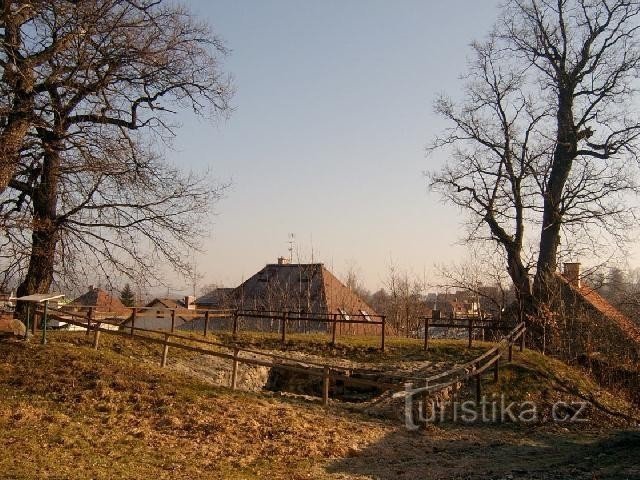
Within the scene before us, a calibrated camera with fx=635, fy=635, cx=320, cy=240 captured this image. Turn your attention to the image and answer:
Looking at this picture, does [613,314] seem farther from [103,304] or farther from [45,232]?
[103,304]

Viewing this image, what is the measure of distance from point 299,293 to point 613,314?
870 inches

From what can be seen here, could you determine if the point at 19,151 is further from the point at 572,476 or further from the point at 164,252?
the point at 572,476

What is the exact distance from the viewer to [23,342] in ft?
49.4

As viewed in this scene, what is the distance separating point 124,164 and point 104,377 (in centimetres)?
609

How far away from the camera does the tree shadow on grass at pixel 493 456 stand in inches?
349

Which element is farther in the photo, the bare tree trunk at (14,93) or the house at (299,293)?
the house at (299,293)

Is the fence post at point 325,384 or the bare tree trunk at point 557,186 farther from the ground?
the bare tree trunk at point 557,186

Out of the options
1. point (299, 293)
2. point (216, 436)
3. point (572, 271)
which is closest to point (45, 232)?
point (216, 436)

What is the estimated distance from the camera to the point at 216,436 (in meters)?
10.5

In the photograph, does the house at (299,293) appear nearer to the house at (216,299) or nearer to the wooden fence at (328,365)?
the house at (216,299)

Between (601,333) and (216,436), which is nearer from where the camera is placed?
(216,436)

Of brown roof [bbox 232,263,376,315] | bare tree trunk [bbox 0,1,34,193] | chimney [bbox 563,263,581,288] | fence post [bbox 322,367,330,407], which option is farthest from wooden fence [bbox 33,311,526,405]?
brown roof [bbox 232,263,376,315]

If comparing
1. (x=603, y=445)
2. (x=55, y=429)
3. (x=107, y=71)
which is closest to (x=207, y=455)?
(x=55, y=429)

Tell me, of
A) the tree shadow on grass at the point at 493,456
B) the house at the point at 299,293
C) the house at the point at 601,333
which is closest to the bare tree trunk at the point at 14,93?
the tree shadow on grass at the point at 493,456
